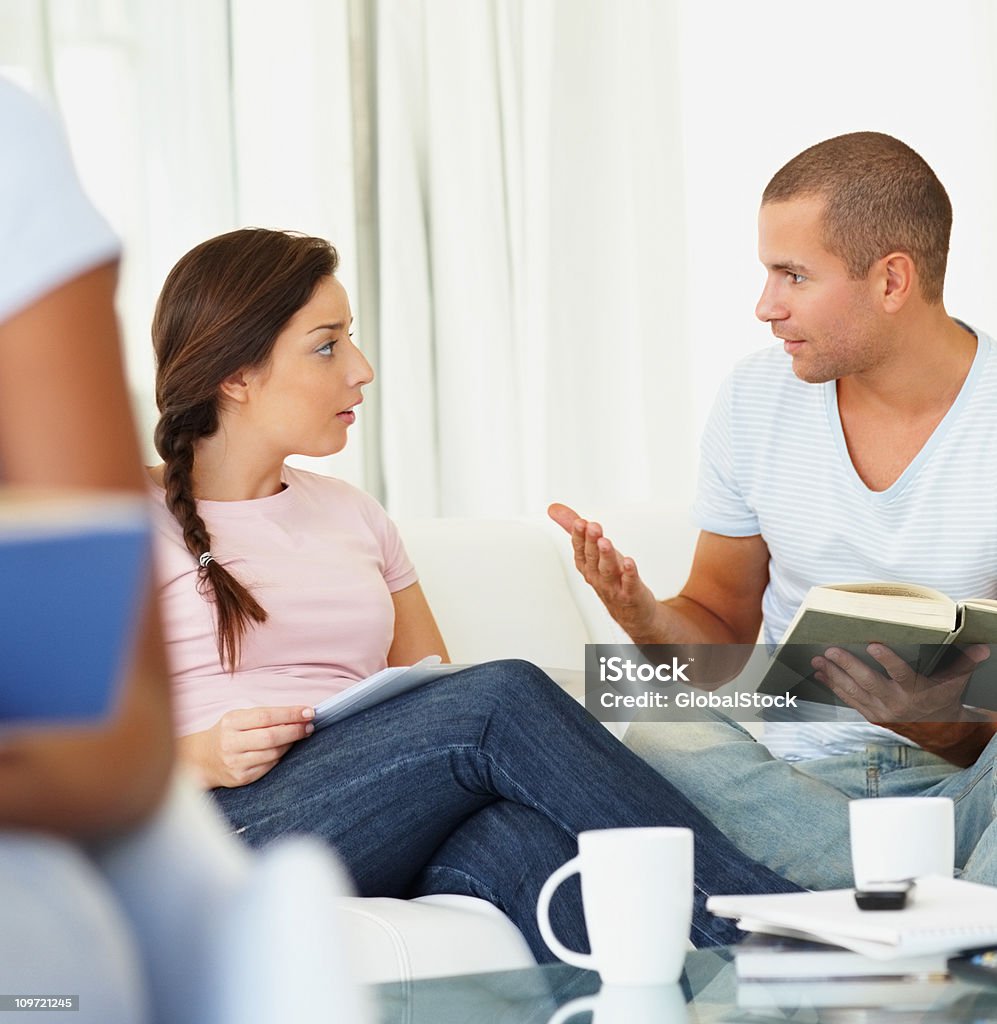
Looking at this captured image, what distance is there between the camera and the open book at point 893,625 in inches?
54.6

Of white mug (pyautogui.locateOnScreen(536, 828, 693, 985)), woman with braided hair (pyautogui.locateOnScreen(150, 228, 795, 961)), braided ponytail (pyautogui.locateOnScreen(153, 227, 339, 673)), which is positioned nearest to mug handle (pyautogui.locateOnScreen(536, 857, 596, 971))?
white mug (pyautogui.locateOnScreen(536, 828, 693, 985))

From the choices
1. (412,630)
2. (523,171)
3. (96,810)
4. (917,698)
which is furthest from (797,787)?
(523,171)

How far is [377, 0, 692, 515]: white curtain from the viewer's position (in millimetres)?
2791

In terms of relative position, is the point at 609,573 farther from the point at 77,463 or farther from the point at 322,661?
the point at 77,463

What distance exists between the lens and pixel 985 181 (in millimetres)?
2912

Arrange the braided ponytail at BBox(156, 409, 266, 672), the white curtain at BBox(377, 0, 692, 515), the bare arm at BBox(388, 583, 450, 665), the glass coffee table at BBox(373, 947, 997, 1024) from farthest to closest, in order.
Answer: the white curtain at BBox(377, 0, 692, 515) < the bare arm at BBox(388, 583, 450, 665) < the braided ponytail at BBox(156, 409, 266, 672) < the glass coffee table at BBox(373, 947, 997, 1024)

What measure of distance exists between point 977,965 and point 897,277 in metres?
1.11

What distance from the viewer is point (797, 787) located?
5.04ft

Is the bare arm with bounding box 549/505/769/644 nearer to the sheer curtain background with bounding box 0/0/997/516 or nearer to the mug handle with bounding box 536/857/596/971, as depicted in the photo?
the mug handle with bounding box 536/857/596/971

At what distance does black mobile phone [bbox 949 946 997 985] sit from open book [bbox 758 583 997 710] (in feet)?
1.66

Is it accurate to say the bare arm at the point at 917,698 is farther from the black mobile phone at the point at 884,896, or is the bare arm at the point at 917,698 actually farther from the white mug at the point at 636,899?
the white mug at the point at 636,899

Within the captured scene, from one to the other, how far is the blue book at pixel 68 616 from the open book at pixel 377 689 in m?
1.29

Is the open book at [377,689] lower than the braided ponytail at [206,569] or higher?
lower

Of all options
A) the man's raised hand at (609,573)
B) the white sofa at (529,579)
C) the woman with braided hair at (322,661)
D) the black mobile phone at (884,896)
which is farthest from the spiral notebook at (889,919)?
the white sofa at (529,579)
